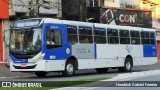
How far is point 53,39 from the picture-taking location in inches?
933

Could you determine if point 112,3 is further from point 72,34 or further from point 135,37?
point 72,34

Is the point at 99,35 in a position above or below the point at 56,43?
above

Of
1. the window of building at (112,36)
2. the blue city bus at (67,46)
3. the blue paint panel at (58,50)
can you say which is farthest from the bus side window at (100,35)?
the blue paint panel at (58,50)

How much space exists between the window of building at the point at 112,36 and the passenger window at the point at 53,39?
5.28 meters

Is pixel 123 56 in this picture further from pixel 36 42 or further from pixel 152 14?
pixel 152 14

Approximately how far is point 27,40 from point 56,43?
1642mm

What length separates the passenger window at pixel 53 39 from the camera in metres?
23.3

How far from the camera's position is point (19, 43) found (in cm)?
2358

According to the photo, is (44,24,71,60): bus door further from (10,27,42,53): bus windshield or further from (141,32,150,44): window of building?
(141,32,150,44): window of building

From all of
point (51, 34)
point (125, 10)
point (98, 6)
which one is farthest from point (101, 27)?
point (125, 10)

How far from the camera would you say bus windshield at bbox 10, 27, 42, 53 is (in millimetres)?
23078

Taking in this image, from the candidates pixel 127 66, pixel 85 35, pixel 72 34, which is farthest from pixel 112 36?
pixel 72 34

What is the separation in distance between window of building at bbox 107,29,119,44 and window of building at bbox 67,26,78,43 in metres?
3.70

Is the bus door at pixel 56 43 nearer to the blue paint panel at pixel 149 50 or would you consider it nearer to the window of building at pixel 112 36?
the window of building at pixel 112 36
